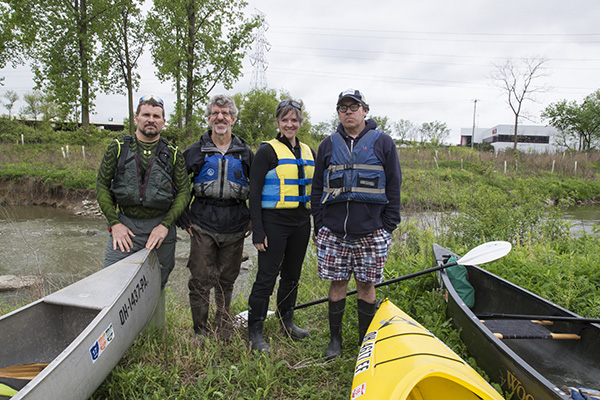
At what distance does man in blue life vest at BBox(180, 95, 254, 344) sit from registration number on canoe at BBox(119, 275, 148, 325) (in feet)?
1.12

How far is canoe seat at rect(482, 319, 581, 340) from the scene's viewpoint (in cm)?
244

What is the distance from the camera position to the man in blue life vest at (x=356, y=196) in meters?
2.34

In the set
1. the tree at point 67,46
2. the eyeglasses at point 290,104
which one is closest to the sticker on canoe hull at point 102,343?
the eyeglasses at point 290,104

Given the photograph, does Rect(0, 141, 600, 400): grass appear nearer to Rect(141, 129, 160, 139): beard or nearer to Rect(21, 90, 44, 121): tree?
Rect(141, 129, 160, 139): beard

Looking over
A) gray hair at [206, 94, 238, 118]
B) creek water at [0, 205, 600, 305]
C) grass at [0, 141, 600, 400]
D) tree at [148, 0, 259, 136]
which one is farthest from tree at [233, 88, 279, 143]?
gray hair at [206, 94, 238, 118]

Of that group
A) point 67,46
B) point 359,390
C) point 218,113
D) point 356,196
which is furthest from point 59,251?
point 67,46

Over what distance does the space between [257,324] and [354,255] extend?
93 centimetres

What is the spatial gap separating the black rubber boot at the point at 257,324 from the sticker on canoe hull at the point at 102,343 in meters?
0.93

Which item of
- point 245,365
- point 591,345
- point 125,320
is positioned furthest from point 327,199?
point 591,345

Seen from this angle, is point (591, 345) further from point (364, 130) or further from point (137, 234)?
point (137, 234)

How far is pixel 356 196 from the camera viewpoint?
2.33 meters

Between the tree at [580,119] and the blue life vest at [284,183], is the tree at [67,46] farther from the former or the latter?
the tree at [580,119]

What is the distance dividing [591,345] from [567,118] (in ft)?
128

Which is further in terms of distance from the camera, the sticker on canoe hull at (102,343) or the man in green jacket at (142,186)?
the man in green jacket at (142,186)
